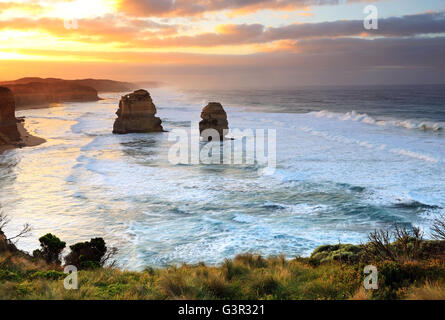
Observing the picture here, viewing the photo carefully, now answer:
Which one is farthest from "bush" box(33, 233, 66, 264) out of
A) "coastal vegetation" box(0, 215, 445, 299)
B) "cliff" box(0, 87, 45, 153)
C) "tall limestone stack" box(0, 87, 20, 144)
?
"tall limestone stack" box(0, 87, 20, 144)

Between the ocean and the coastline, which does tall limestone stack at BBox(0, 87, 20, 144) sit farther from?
the ocean

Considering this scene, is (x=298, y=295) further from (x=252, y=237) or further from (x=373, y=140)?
Answer: (x=373, y=140)

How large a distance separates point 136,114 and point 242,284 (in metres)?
42.3

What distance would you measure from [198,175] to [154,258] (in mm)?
13074

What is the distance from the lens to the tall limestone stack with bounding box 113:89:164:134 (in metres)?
46.8

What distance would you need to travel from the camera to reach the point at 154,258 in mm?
13555

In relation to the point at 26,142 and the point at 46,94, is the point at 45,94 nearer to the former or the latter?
the point at 46,94

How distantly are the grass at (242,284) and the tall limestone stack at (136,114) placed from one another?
1544 inches

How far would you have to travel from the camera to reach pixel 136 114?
48125mm

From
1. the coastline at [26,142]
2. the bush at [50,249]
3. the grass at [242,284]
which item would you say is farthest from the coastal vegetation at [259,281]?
the coastline at [26,142]

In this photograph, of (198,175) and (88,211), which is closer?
(88,211)

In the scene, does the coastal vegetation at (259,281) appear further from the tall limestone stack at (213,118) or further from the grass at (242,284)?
the tall limestone stack at (213,118)

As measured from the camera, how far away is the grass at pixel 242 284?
7.09 meters
